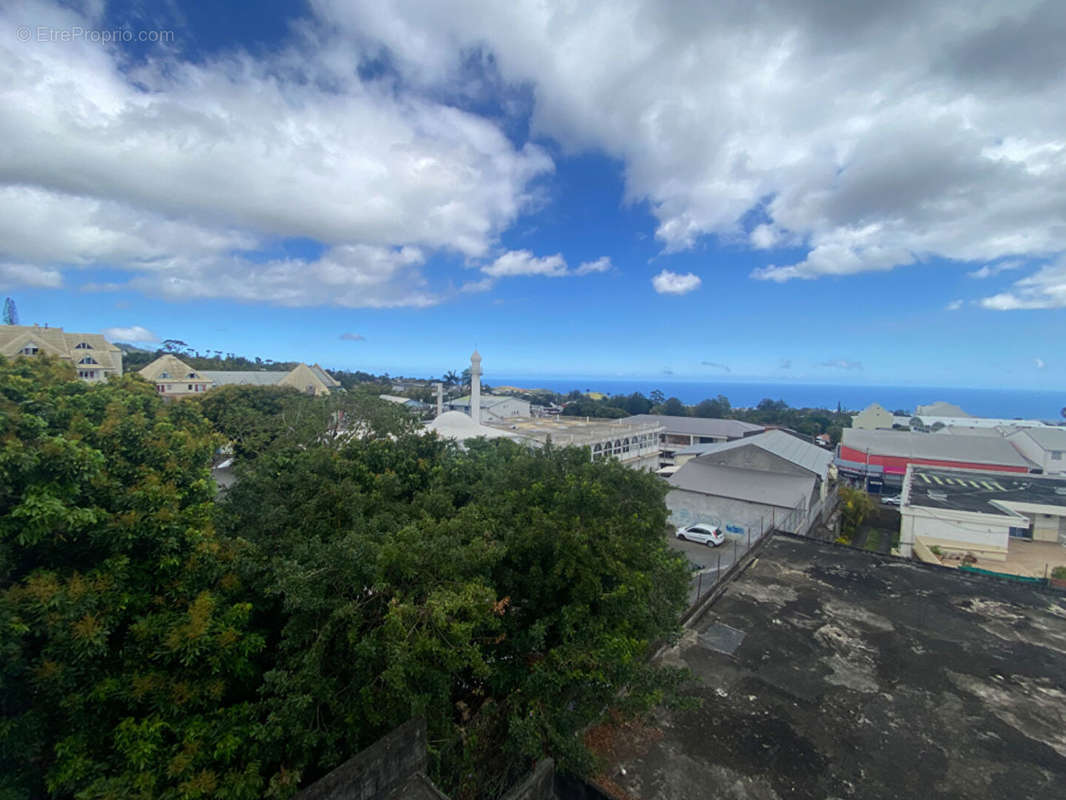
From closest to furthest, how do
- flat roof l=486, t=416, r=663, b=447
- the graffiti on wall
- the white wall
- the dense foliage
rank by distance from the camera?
the dense foliage < the white wall < the graffiti on wall < flat roof l=486, t=416, r=663, b=447

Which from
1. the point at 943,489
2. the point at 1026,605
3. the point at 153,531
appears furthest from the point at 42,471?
the point at 943,489

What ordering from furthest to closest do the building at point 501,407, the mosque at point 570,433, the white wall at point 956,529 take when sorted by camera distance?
the building at point 501,407 → the mosque at point 570,433 → the white wall at point 956,529

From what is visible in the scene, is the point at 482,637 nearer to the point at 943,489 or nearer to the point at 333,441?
the point at 333,441

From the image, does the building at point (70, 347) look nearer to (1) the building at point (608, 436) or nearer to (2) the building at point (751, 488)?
(1) the building at point (608, 436)

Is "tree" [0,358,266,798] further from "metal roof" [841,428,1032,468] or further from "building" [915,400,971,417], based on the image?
"building" [915,400,971,417]

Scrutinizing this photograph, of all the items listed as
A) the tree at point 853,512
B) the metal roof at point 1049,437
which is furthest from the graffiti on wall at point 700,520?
the metal roof at point 1049,437

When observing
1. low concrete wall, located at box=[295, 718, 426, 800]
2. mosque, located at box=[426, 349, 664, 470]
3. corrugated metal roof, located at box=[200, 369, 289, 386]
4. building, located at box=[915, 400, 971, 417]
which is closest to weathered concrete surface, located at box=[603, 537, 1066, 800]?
low concrete wall, located at box=[295, 718, 426, 800]
